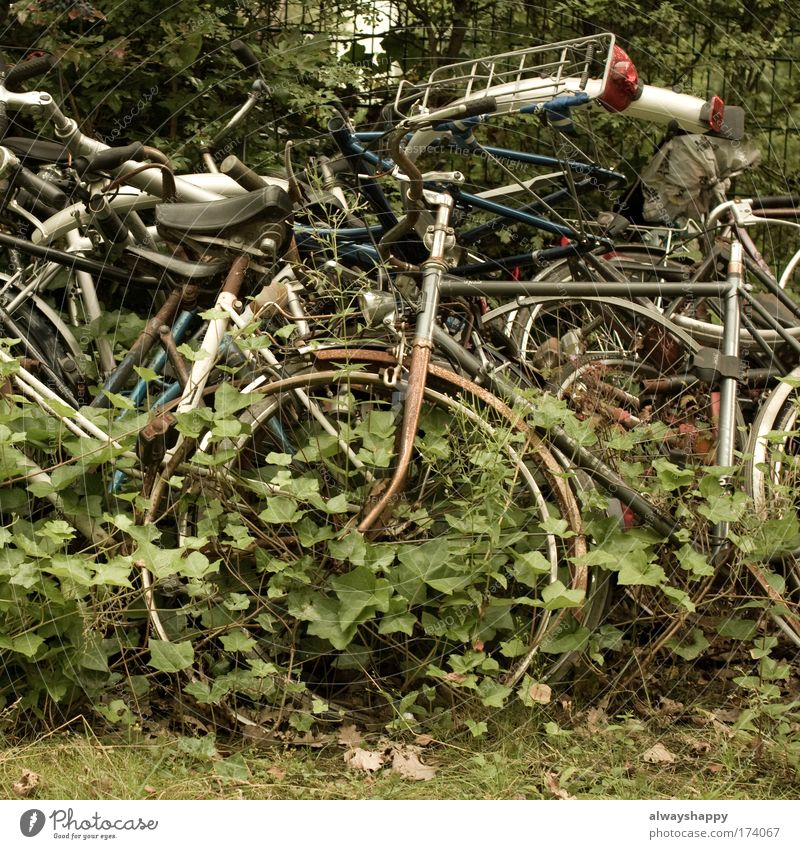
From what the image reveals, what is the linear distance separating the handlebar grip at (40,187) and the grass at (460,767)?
1.80m

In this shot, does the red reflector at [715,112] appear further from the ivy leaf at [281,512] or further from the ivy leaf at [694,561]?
the ivy leaf at [281,512]

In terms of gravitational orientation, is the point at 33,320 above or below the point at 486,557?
above

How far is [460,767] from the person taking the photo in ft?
10.0

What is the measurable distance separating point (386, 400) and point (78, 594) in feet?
3.30

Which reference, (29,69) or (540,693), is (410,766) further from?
(29,69)

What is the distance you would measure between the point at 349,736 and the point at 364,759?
0.13m

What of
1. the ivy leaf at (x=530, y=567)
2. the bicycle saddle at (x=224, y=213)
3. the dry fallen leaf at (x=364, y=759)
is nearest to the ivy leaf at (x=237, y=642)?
the dry fallen leaf at (x=364, y=759)

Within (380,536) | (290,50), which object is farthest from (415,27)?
(380,536)

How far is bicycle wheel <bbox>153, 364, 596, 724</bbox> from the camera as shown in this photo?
3.09 metres

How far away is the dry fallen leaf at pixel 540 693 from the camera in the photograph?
3098mm

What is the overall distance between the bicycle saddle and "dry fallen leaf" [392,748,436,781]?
160 cm

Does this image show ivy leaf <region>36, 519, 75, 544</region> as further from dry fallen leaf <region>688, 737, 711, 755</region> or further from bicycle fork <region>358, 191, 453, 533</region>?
dry fallen leaf <region>688, 737, 711, 755</region>

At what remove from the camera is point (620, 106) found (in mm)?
3836

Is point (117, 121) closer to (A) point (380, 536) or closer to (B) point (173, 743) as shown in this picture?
(A) point (380, 536)
